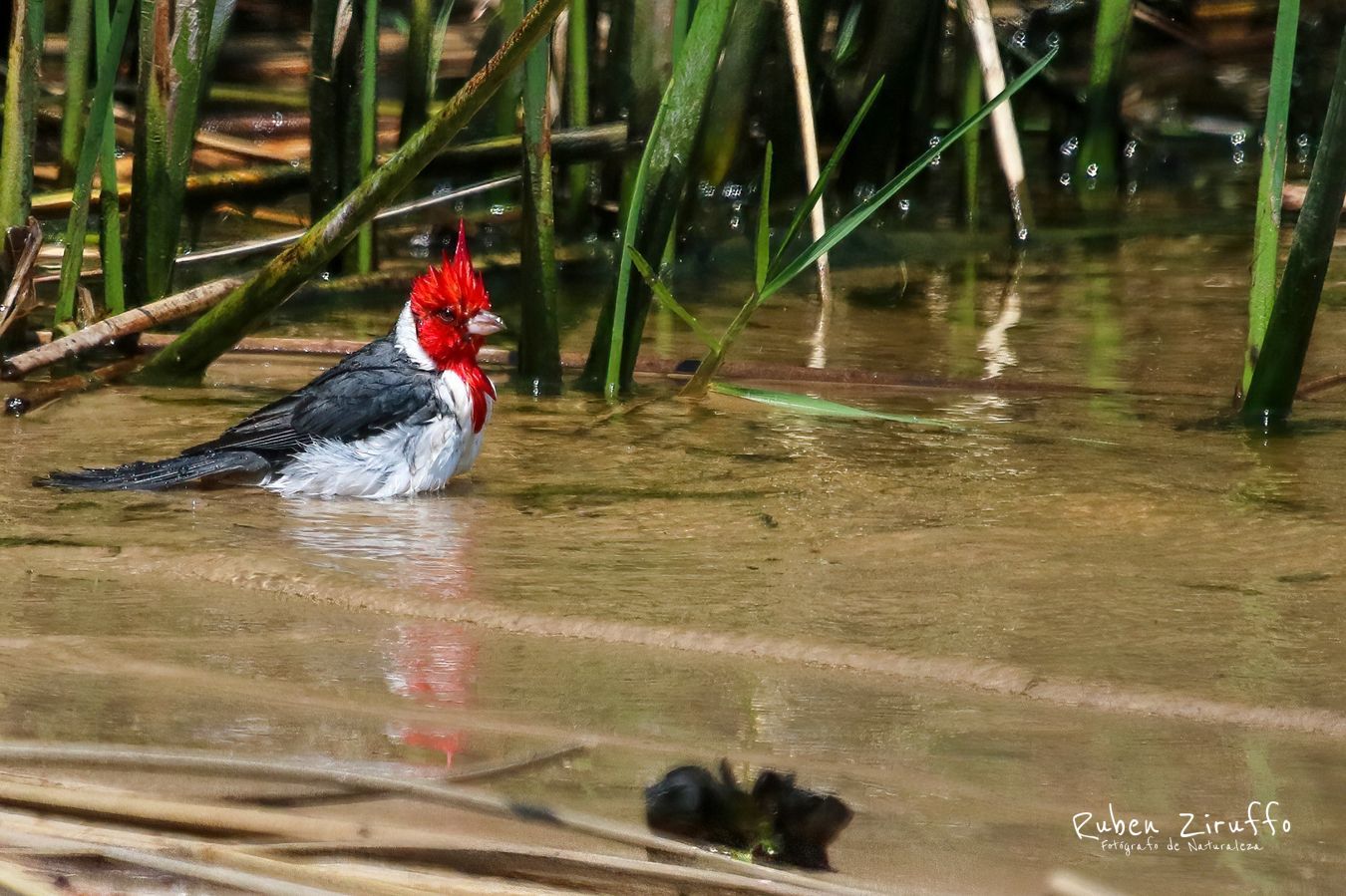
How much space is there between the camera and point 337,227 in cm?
411

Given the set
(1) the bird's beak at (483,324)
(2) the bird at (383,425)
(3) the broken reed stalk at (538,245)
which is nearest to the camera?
(2) the bird at (383,425)

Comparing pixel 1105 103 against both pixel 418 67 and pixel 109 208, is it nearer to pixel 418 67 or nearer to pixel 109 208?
pixel 418 67

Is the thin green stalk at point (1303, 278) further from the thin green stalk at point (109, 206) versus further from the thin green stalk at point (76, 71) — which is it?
the thin green stalk at point (76, 71)

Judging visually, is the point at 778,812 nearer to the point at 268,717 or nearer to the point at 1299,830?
the point at 1299,830

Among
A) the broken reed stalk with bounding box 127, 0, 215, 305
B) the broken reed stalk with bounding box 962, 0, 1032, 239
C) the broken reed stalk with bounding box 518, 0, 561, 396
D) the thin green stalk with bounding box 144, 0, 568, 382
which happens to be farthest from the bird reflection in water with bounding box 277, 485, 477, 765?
the broken reed stalk with bounding box 962, 0, 1032, 239

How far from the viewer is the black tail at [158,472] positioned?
149 inches

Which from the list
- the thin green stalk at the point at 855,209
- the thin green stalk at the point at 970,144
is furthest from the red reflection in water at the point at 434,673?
the thin green stalk at the point at 970,144

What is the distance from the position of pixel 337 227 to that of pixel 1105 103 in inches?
191

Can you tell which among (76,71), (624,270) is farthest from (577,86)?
(624,270)

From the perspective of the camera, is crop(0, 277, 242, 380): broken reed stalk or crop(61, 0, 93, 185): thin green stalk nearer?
crop(0, 277, 242, 380): broken reed stalk

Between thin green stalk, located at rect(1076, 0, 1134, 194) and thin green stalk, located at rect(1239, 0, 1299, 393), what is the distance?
11.8 feet

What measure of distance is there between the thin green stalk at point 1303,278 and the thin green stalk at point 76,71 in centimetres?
325

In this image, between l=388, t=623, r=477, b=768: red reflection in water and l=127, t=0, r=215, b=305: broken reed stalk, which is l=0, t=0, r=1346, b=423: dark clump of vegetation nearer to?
l=127, t=0, r=215, b=305: broken reed stalk

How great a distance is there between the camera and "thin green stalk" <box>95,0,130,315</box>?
446cm
